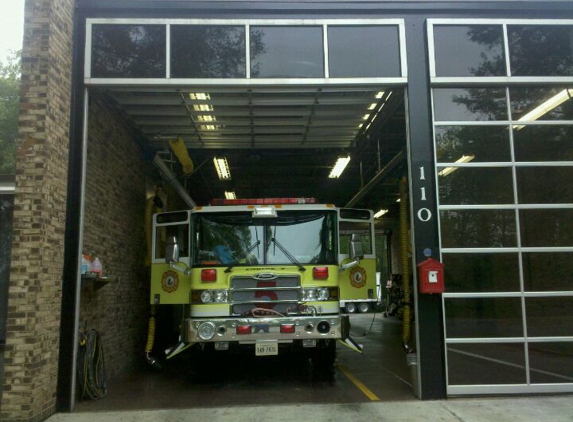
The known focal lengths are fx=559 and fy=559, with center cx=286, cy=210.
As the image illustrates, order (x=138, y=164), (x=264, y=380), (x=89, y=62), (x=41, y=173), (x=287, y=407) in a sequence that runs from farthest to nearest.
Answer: (x=138, y=164) < (x=264, y=380) < (x=89, y=62) < (x=287, y=407) < (x=41, y=173)

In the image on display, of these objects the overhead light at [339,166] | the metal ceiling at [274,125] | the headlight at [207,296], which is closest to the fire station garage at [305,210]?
the headlight at [207,296]

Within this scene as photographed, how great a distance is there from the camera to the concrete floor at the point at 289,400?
7.28m

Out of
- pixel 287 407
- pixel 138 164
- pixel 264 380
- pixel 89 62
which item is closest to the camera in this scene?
pixel 287 407

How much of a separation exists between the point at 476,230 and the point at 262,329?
3.57 meters

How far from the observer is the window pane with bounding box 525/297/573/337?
8.19 metres

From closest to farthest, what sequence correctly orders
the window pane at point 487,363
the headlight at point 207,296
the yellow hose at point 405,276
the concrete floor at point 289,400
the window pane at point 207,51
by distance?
1. the concrete floor at point 289,400
2. the window pane at point 487,363
3. the window pane at point 207,51
4. the headlight at point 207,296
5. the yellow hose at point 405,276

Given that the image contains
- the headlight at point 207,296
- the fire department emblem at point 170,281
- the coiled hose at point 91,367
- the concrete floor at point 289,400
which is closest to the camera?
the concrete floor at point 289,400

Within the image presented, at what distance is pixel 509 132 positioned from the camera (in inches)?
339

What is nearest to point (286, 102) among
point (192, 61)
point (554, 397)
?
point (192, 61)

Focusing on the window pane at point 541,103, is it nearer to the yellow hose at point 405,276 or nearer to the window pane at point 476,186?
the window pane at point 476,186

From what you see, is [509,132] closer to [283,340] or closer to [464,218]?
[464,218]

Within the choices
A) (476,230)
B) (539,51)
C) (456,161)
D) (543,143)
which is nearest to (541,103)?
(543,143)

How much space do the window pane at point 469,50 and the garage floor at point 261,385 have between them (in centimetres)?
502

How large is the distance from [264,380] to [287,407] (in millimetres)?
2287
